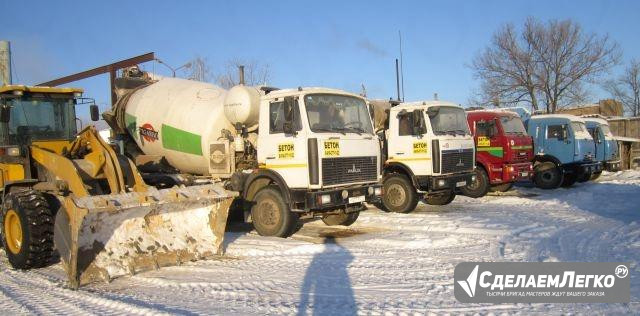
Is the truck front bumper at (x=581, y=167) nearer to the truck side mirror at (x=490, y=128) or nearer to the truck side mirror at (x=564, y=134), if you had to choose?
the truck side mirror at (x=564, y=134)

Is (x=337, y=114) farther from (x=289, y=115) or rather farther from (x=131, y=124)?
(x=131, y=124)

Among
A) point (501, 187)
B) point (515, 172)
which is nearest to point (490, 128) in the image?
point (515, 172)

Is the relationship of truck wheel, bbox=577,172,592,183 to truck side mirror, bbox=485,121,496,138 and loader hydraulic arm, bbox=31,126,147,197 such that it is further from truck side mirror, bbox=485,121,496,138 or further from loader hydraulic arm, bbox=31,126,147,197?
loader hydraulic arm, bbox=31,126,147,197

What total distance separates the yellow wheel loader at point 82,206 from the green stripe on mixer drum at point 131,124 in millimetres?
2262

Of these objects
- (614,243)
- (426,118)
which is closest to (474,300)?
(614,243)

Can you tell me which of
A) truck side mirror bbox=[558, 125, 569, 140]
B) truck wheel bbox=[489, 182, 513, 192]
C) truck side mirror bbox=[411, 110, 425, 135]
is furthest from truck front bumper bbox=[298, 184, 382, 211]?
truck side mirror bbox=[558, 125, 569, 140]

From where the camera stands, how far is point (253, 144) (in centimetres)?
987

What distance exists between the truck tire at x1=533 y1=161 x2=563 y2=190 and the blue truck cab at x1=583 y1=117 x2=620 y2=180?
2730 millimetres

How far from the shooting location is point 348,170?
9031 mm

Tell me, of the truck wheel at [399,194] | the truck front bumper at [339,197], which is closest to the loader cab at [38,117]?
the truck front bumper at [339,197]

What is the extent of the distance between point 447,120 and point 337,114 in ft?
14.5

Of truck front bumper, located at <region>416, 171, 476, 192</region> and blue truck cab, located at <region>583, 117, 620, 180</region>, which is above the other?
blue truck cab, located at <region>583, 117, 620, 180</region>

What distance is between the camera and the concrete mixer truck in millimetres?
8719

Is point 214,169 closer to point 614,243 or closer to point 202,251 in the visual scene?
point 202,251
